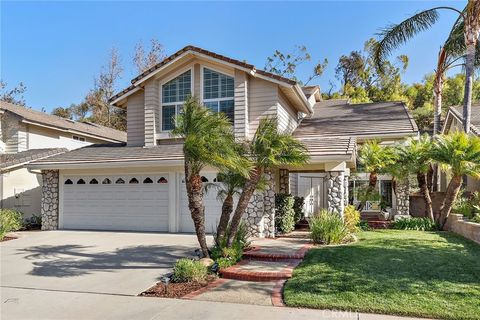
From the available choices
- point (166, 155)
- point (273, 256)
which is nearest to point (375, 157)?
point (273, 256)

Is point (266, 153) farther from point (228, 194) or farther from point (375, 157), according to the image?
point (375, 157)

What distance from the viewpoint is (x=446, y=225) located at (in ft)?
48.7

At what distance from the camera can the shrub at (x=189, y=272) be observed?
8.06 m

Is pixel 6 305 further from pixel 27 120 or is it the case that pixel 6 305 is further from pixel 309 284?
pixel 27 120

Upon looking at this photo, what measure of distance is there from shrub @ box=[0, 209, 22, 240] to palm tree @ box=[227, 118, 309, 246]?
918 cm

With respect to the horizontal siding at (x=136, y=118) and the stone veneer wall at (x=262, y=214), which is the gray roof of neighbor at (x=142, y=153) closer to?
the horizontal siding at (x=136, y=118)

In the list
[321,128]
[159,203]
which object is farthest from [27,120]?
[321,128]

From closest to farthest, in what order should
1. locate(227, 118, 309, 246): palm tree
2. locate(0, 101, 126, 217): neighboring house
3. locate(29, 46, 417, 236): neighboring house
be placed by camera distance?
locate(227, 118, 309, 246): palm tree, locate(29, 46, 417, 236): neighboring house, locate(0, 101, 126, 217): neighboring house

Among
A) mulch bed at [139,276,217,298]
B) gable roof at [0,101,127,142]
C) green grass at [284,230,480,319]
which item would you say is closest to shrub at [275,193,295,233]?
green grass at [284,230,480,319]

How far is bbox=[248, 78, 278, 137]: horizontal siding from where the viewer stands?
15062mm

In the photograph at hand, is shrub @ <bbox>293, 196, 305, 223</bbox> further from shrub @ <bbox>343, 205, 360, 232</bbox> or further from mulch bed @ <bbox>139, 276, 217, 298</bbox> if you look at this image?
mulch bed @ <bbox>139, 276, 217, 298</bbox>

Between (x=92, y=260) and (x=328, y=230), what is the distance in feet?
21.7

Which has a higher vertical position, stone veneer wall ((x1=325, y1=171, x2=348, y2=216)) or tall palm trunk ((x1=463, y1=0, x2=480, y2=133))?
tall palm trunk ((x1=463, y1=0, x2=480, y2=133))

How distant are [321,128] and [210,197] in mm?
7152
